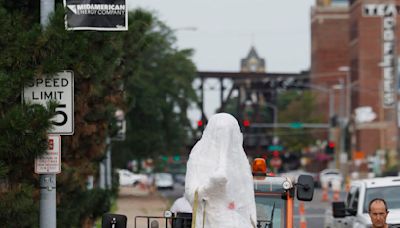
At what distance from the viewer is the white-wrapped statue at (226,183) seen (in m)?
8.05

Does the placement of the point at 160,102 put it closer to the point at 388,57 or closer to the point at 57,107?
the point at 388,57

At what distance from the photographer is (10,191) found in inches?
520

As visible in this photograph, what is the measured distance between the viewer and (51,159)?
1277 centimetres

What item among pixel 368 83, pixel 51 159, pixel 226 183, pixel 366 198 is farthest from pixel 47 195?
pixel 368 83

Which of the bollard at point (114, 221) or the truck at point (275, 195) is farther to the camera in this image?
the truck at point (275, 195)

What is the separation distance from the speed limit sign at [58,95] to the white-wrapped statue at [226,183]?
4662 millimetres

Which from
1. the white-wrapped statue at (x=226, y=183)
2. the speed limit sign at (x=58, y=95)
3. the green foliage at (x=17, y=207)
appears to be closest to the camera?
the white-wrapped statue at (x=226, y=183)

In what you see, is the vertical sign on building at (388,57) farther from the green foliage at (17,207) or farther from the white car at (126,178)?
the green foliage at (17,207)

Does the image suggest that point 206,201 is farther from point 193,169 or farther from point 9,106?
point 9,106

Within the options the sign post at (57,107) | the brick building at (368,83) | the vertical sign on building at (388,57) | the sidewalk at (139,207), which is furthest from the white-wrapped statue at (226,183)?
the brick building at (368,83)

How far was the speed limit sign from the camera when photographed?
41.7ft

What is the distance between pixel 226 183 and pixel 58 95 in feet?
17.1

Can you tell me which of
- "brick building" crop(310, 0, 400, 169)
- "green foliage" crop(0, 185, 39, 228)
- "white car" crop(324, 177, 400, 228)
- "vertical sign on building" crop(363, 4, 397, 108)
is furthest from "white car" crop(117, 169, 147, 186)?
"brick building" crop(310, 0, 400, 169)

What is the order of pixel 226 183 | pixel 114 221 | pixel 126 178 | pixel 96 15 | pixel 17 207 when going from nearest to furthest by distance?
pixel 226 183 → pixel 114 221 → pixel 96 15 → pixel 17 207 → pixel 126 178
